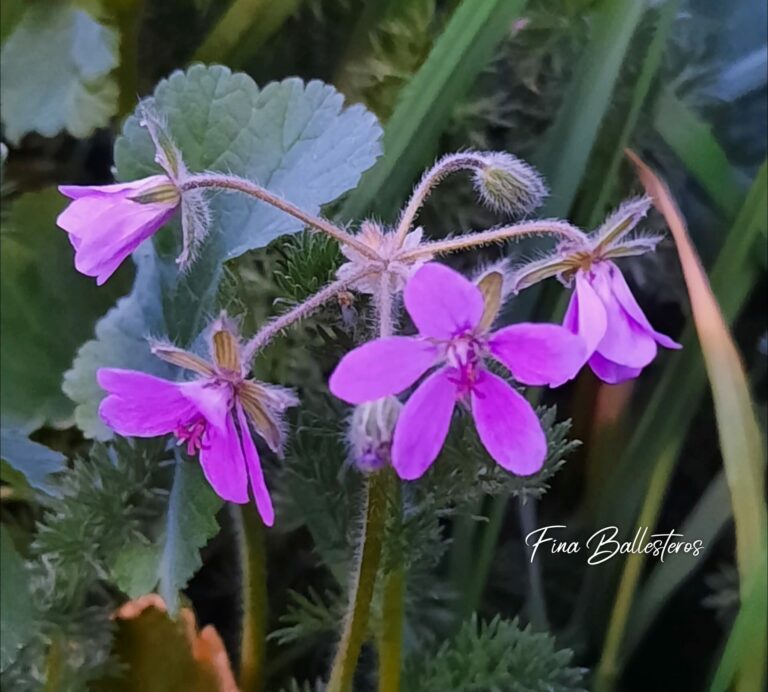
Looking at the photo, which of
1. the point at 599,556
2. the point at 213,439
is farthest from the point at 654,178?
the point at 213,439

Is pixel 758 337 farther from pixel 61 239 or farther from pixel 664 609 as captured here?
pixel 61 239

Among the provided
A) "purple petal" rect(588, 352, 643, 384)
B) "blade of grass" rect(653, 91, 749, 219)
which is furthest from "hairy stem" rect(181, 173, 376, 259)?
"blade of grass" rect(653, 91, 749, 219)

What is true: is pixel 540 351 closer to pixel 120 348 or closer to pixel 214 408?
pixel 214 408

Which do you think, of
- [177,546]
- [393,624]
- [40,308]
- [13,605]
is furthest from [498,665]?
[40,308]

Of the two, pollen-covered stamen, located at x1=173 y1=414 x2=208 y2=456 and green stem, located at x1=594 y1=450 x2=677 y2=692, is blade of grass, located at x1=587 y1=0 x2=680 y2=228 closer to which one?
green stem, located at x1=594 y1=450 x2=677 y2=692

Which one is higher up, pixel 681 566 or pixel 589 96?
pixel 589 96
